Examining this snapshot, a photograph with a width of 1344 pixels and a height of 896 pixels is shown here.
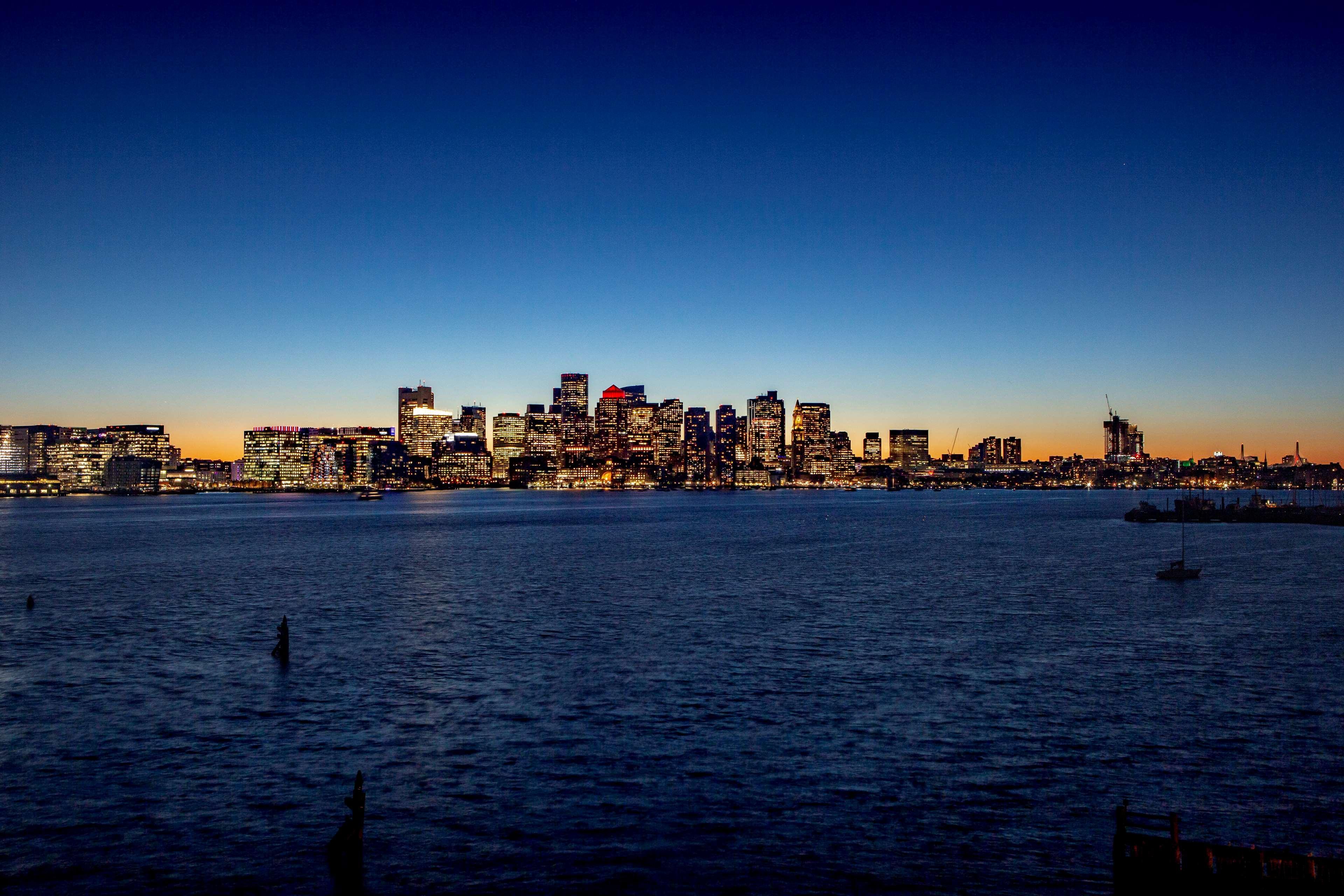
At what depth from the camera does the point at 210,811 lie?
23.3 meters

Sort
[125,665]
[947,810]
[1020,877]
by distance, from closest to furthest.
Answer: [1020,877]
[947,810]
[125,665]

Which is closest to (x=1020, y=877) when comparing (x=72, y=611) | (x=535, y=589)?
(x=535, y=589)

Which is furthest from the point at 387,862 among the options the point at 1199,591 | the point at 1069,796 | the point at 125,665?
the point at 1199,591

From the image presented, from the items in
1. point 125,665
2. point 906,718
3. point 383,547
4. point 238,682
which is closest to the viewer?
point 906,718

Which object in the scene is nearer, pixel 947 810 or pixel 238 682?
pixel 947 810

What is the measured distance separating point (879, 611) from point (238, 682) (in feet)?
113

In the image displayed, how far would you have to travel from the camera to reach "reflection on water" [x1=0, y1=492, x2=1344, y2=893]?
20.8m

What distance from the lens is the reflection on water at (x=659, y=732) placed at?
20812 millimetres

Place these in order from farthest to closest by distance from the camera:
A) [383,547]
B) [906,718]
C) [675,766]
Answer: [383,547], [906,718], [675,766]

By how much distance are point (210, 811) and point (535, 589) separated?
4378 centimetres

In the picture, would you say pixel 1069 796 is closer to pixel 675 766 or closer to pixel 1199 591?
pixel 675 766

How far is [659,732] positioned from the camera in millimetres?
29859

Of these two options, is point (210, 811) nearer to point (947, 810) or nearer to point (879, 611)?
point (947, 810)

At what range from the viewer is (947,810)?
23.2m
